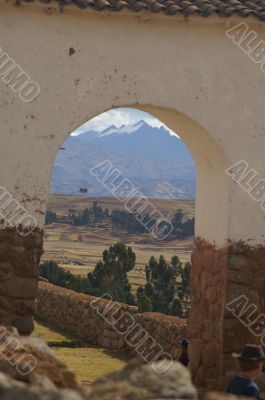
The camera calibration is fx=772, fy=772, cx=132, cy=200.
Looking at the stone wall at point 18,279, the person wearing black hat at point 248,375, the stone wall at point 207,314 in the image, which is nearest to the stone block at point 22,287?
the stone wall at point 18,279

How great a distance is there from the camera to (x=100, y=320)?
15.7 meters

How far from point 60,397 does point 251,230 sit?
Result: 672 cm

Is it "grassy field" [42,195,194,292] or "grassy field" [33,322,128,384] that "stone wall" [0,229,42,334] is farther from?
"grassy field" [42,195,194,292]

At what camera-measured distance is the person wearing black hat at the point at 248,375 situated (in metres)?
5.74

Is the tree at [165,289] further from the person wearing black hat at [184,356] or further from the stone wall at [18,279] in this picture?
the stone wall at [18,279]

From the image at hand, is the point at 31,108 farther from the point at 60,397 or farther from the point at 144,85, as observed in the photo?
the point at 60,397

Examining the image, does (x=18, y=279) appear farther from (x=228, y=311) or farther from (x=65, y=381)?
(x=65, y=381)

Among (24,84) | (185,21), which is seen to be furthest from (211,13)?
(24,84)

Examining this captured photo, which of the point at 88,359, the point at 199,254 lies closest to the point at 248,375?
the point at 199,254

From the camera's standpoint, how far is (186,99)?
9742 mm

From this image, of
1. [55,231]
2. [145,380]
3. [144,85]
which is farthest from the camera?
[55,231]

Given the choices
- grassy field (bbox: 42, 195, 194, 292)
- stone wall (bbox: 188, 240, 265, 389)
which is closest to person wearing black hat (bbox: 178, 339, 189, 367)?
stone wall (bbox: 188, 240, 265, 389)

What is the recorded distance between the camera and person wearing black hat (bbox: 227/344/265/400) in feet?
18.8

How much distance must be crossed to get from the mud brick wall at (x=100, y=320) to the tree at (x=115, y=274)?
12.8 metres
